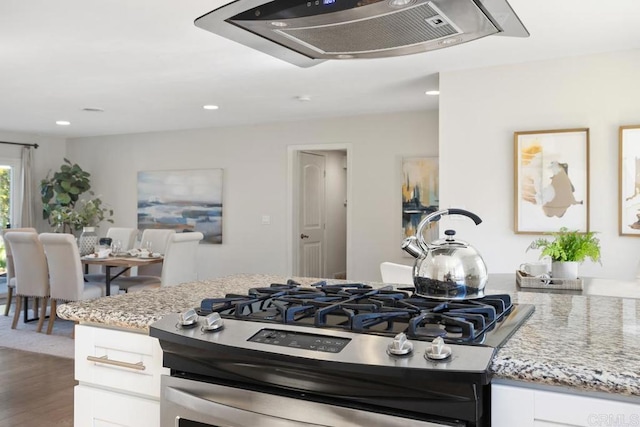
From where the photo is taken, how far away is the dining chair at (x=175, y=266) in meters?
5.38

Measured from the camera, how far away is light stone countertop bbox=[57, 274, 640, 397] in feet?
3.32

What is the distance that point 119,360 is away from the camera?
155cm

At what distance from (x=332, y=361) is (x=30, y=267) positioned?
5.27 m

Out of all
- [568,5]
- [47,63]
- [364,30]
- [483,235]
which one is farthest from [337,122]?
[364,30]

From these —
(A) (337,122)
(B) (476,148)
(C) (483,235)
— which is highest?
(A) (337,122)

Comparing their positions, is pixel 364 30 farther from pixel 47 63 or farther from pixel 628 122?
pixel 47 63

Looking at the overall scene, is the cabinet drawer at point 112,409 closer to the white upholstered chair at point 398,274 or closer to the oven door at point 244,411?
the oven door at point 244,411

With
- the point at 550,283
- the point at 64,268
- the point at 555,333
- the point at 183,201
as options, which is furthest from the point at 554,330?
the point at 183,201

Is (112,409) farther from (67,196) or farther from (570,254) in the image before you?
(67,196)

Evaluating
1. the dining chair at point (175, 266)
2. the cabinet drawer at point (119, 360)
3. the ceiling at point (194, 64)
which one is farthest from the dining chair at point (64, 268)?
the cabinet drawer at point (119, 360)

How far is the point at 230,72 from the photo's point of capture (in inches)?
174

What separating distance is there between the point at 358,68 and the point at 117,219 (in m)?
5.42

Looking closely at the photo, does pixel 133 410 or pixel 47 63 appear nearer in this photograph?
pixel 133 410

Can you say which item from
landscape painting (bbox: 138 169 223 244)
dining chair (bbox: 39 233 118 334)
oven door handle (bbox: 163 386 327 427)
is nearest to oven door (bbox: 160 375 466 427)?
oven door handle (bbox: 163 386 327 427)
